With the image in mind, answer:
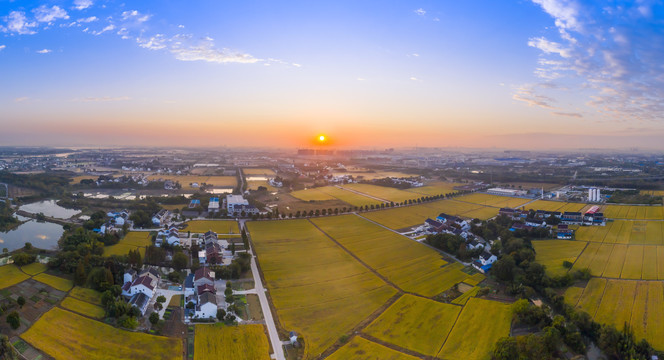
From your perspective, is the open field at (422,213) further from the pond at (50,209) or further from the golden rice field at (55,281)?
the pond at (50,209)

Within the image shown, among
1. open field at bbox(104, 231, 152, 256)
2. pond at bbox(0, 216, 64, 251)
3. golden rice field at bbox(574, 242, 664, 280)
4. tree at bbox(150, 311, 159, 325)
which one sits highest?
golden rice field at bbox(574, 242, 664, 280)

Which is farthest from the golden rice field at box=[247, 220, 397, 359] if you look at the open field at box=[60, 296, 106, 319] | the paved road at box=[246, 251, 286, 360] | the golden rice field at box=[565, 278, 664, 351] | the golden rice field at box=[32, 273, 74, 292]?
the golden rice field at box=[32, 273, 74, 292]

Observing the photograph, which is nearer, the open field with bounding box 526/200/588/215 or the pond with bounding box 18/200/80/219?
the pond with bounding box 18/200/80/219

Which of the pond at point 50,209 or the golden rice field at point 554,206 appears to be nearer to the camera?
the pond at point 50,209

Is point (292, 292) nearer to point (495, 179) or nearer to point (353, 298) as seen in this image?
point (353, 298)

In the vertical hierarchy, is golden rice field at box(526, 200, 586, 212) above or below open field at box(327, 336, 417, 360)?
above

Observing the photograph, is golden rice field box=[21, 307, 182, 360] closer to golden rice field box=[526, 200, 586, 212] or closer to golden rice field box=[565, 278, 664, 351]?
golden rice field box=[565, 278, 664, 351]

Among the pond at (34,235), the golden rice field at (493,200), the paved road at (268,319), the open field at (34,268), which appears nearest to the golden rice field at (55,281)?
the open field at (34,268)
